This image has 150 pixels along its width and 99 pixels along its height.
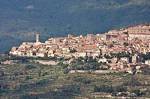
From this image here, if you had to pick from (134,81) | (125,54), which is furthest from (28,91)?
(125,54)

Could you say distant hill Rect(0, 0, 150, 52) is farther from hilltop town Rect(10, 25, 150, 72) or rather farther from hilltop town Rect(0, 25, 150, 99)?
hilltop town Rect(0, 25, 150, 99)

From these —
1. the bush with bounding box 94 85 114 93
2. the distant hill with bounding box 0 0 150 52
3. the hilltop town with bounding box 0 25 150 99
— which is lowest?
the bush with bounding box 94 85 114 93

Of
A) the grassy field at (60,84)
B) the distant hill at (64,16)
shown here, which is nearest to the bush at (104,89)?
the grassy field at (60,84)

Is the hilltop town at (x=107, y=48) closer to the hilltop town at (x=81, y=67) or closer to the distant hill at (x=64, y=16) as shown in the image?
the hilltop town at (x=81, y=67)

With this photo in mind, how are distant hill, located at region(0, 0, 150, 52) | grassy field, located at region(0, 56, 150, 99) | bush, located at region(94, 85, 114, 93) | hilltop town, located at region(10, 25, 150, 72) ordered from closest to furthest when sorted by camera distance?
grassy field, located at region(0, 56, 150, 99) → bush, located at region(94, 85, 114, 93) → hilltop town, located at region(10, 25, 150, 72) → distant hill, located at region(0, 0, 150, 52)

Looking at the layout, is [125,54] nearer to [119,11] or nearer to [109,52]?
[109,52]

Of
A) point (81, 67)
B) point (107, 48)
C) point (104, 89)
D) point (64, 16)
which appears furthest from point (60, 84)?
point (64, 16)

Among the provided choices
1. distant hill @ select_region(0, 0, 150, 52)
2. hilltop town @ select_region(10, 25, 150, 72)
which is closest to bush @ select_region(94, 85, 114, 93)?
hilltop town @ select_region(10, 25, 150, 72)
